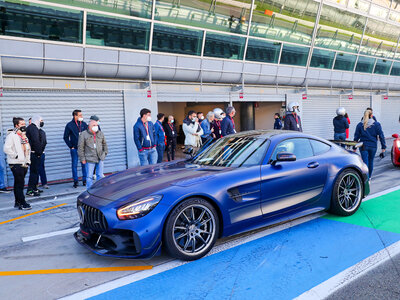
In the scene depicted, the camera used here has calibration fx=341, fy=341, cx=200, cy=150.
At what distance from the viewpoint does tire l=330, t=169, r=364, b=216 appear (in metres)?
5.04

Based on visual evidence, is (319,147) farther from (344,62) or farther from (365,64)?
(365,64)

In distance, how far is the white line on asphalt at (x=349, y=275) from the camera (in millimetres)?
3016

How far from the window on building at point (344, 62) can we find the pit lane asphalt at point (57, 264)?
16685 millimetres

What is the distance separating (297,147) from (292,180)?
2.03 feet

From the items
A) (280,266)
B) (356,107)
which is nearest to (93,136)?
(280,266)

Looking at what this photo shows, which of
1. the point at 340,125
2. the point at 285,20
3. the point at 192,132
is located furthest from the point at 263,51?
the point at 192,132

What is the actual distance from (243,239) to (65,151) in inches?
295

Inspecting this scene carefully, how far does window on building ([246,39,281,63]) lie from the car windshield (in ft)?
32.9

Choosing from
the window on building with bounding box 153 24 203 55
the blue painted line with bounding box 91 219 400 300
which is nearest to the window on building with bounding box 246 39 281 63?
the window on building with bounding box 153 24 203 55

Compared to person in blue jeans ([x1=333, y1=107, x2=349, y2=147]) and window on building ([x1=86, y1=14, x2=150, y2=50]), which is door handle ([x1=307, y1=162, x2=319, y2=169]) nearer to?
person in blue jeans ([x1=333, y1=107, x2=349, y2=147])

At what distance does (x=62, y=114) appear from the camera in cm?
1015

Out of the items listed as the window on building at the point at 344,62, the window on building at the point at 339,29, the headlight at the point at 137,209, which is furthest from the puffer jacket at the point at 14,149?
the window on building at the point at 344,62

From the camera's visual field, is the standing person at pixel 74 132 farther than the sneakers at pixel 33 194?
Yes

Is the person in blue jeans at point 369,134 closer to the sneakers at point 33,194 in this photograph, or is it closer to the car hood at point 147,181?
the car hood at point 147,181
